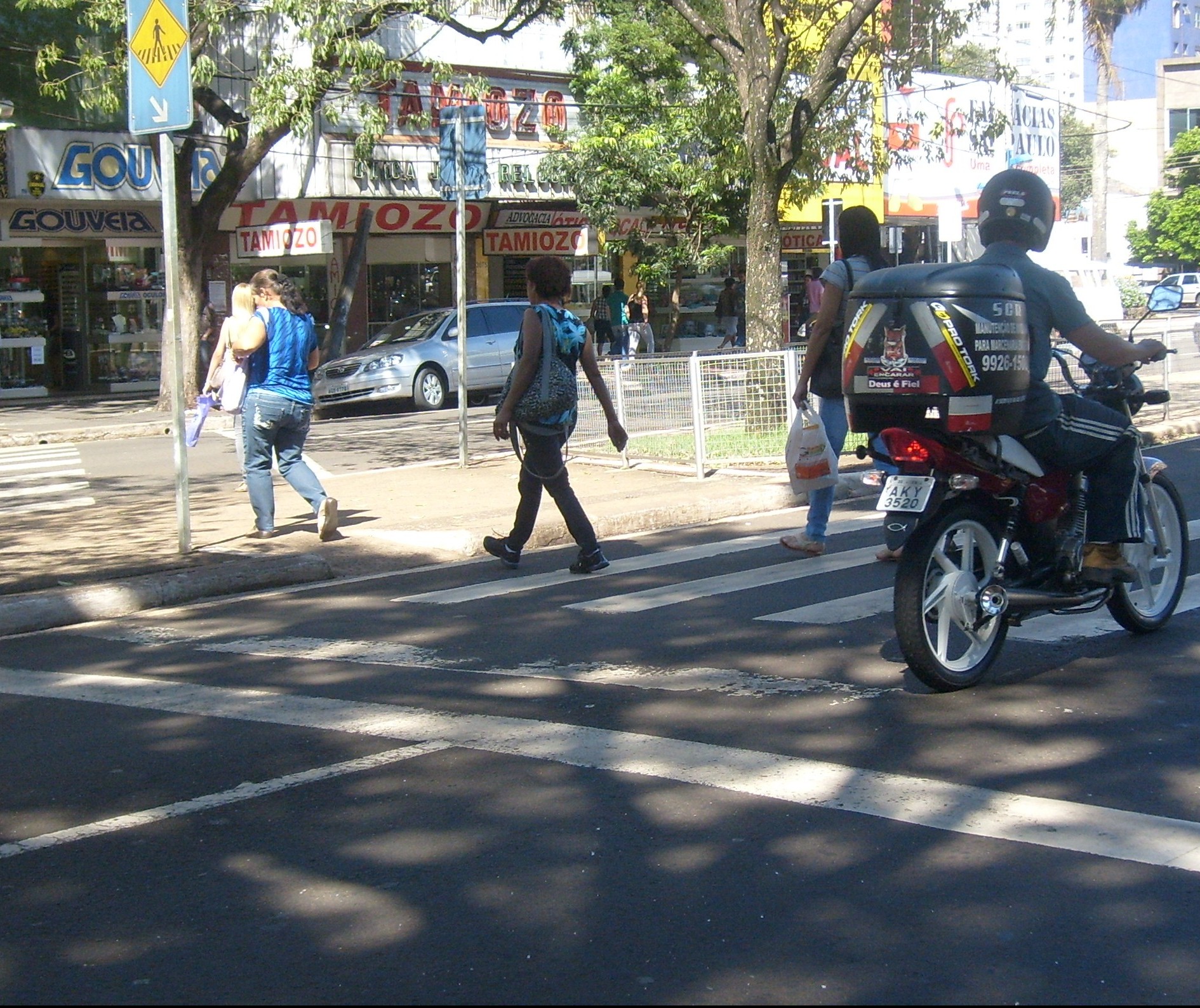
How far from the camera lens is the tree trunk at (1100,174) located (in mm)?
51406

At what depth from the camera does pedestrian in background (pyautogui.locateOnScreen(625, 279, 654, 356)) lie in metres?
30.6

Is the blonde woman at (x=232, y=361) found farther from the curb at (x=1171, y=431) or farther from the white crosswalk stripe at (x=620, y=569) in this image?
the curb at (x=1171, y=431)

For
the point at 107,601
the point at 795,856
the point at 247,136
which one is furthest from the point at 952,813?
the point at 247,136

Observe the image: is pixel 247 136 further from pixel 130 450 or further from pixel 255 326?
pixel 255 326

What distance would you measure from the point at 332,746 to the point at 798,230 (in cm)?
3533

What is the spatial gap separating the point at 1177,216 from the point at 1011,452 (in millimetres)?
70076

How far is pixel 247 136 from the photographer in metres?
23.3

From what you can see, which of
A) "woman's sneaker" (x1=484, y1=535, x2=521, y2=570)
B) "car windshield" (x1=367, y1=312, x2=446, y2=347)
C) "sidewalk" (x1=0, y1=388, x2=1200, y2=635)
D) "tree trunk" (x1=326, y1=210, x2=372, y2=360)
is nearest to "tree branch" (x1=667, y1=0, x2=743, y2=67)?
"sidewalk" (x1=0, y1=388, x2=1200, y2=635)

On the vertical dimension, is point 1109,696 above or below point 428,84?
below

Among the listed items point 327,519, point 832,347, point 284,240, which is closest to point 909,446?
point 832,347

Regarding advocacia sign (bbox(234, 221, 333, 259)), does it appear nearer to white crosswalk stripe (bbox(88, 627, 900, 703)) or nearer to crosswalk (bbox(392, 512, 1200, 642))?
crosswalk (bbox(392, 512, 1200, 642))

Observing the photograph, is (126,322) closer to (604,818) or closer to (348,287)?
(348,287)

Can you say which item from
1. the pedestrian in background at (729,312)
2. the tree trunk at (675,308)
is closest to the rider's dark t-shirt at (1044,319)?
the pedestrian in background at (729,312)

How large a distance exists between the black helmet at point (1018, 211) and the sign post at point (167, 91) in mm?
4869
